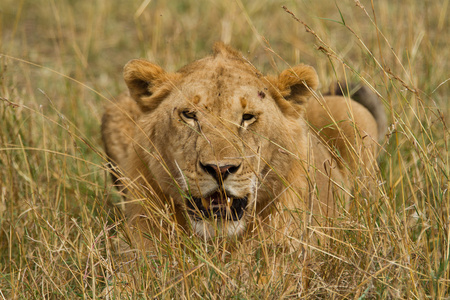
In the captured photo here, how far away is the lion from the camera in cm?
306

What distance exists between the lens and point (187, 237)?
308cm

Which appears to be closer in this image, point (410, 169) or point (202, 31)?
point (410, 169)

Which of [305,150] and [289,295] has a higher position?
[305,150]

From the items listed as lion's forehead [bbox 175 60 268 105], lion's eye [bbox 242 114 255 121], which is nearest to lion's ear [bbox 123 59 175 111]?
lion's forehead [bbox 175 60 268 105]

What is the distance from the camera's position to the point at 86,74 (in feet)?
22.1

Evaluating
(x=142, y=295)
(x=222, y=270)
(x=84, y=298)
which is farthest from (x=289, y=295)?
(x=84, y=298)

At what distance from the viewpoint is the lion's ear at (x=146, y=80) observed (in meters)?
3.60

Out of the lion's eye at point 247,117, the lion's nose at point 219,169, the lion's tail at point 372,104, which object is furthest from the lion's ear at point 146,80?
the lion's tail at point 372,104

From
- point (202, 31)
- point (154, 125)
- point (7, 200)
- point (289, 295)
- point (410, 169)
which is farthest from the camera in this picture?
point (202, 31)

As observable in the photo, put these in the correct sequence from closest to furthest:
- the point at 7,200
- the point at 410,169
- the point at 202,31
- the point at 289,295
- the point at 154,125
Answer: the point at 289,295 < the point at 154,125 < the point at 7,200 < the point at 410,169 < the point at 202,31

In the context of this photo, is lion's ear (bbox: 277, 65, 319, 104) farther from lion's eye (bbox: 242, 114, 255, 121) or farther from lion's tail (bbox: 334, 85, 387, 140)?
lion's tail (bbox: 334, 85, 387, 140)

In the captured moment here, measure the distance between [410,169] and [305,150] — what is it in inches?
47.2

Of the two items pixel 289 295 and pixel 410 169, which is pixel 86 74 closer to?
pixel 410 169

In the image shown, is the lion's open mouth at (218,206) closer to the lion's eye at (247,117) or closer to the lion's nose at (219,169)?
the lion's nose at (219,169)
